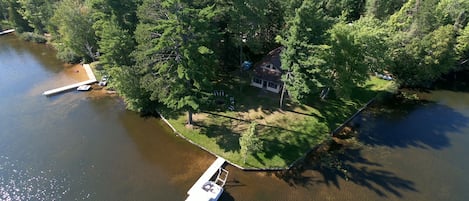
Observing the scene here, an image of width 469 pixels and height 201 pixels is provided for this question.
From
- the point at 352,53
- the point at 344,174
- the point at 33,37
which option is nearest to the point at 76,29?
the point at 33,37

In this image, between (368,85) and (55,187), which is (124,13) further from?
(368,85)

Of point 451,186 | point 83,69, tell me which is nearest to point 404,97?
point 451,186

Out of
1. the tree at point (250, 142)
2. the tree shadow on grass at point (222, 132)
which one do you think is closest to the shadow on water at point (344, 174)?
the tree at point (250, 142)

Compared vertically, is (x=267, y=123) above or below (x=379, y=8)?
below

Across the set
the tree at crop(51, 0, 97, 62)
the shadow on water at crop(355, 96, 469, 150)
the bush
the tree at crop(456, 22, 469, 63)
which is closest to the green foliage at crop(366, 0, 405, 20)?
the tree at crop(456, 22, 469, 63)

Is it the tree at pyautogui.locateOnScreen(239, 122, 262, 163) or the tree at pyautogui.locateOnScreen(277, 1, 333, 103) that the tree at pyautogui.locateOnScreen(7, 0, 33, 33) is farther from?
the tree at pyautogui.locateOnScreen(239, 122, 262, 163)

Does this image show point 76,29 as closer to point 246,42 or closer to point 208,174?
point 246,42
